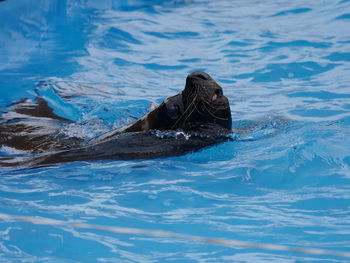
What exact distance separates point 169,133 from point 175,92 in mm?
2808

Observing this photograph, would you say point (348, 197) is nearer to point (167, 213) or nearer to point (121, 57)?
point (167, 213)

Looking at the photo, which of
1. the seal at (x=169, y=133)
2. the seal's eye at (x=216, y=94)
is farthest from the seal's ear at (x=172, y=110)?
the seal's eye at (x=216, y=94)

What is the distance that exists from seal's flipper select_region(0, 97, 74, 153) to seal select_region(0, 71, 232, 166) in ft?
0.25

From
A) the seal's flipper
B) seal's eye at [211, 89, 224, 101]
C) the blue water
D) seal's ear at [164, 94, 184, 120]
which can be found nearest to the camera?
the blue water

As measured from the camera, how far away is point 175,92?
279 inches

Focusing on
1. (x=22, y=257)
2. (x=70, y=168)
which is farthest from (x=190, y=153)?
(x=22, y=257)

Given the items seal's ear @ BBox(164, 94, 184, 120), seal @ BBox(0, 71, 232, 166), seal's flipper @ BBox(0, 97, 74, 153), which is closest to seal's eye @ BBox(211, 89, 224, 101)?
seal @ BBox(0, 71, 232, 166)

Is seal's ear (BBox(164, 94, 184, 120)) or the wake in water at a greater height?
seal's ear (BBox(164, 94, 184, 120))

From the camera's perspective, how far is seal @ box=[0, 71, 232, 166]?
4180 mm

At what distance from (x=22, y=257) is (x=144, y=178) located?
1247 mm

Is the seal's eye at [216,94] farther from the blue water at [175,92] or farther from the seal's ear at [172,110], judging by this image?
the blue water at [175,92]

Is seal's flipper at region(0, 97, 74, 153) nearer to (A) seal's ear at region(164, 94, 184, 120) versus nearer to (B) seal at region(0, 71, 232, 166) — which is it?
(B) seal at region(0, 71, 232, 166)

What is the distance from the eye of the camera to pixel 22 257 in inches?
125

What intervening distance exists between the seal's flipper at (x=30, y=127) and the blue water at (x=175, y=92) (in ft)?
0.64
